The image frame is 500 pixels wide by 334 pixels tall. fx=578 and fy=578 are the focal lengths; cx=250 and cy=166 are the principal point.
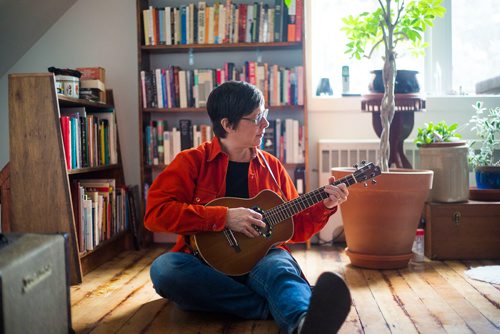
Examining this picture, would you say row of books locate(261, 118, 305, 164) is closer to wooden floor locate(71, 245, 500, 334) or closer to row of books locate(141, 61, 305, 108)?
row of books locate(141, 61, 305, 108)

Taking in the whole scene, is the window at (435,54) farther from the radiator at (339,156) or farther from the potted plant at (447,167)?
the potted plant at (447,167)

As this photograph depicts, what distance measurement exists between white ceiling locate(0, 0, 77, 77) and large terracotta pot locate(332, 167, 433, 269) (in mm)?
2000

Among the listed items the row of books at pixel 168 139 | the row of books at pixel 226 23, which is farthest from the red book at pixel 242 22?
the row of books at pixel 168 139

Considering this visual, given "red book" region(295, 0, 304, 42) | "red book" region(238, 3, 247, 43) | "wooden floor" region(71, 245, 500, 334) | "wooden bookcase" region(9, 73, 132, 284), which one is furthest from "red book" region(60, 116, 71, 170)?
"red book" region(295, 0, 304, 42)

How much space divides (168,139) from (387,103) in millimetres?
1375

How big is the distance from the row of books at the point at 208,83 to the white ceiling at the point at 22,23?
712 millimetres

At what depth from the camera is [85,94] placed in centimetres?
321

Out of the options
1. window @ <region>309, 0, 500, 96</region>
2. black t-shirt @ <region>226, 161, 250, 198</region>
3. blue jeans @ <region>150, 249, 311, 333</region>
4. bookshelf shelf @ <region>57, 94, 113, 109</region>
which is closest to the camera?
blue jeans @ <region>150, 249, 311, 333</region>

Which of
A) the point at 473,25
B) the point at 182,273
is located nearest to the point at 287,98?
the point at 473,25

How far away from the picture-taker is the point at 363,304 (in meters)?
2.26

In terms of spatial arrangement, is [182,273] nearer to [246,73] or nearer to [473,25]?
[246,73]

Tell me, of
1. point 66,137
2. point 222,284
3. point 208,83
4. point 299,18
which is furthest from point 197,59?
point 222,284

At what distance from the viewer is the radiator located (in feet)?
11.5

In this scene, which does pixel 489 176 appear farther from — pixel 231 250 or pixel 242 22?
pixel 231 250
